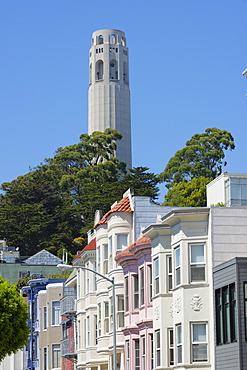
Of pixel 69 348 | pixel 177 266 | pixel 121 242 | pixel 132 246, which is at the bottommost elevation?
pixel 69 348

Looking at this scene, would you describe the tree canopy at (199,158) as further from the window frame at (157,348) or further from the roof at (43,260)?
the window frame at (157,348)

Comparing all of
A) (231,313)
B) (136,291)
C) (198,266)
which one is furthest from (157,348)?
(231,313)

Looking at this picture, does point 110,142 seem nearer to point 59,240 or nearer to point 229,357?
point 59,240

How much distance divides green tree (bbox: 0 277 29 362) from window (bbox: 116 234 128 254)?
1097 cm

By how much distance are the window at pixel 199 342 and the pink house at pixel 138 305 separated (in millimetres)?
5211

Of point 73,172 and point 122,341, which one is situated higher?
point 73,172

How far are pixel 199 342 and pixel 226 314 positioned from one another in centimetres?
226

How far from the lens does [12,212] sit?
128 meters

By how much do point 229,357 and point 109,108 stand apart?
141 metres

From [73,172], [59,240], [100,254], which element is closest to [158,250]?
[100,254]

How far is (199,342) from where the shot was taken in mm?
35562

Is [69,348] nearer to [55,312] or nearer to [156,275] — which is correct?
[55,312]

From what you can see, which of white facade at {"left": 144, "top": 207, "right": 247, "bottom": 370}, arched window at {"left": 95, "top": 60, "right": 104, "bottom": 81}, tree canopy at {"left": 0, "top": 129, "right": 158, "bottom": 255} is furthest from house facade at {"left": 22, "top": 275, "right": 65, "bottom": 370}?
arched window at {"left": 95, "top": 60, "right": 104, "bottom": 81}

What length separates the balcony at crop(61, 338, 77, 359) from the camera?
60.2m
